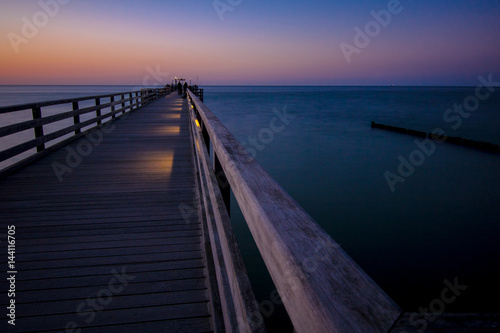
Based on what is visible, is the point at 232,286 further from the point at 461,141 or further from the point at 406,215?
the point at 461,141

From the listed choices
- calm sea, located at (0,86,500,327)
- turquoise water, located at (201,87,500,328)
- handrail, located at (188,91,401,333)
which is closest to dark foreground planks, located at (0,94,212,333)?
calm sea, located at (0,86,500,327)

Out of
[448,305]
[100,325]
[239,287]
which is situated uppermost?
[239,287]

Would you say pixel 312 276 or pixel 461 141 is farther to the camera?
pixel 461 141

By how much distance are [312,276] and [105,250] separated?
2.58 meters

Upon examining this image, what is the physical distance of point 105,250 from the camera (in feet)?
8.98

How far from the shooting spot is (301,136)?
25641 millimetres

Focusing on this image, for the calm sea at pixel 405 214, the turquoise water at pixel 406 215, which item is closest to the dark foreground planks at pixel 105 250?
the calm sea at pixel 405 214

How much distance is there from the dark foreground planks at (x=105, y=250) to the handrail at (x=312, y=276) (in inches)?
51.6

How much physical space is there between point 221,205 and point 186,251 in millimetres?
1018

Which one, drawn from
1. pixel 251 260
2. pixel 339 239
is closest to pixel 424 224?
pixel 339 239

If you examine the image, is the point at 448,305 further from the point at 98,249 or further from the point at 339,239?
the point at 98,249

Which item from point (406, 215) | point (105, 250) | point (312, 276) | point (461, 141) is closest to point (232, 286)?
point (312, 276)

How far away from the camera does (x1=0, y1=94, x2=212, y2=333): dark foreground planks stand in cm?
202

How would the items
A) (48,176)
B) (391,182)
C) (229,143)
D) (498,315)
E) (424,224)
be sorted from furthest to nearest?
Answer: 1. (391,182)
2. (424,224)
3. (48,176)
4. (229,143)
5. (498,315)
